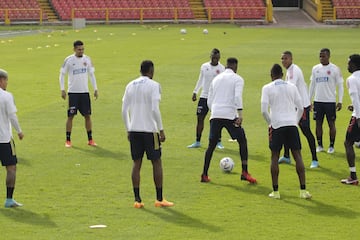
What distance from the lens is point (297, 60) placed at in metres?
37.9

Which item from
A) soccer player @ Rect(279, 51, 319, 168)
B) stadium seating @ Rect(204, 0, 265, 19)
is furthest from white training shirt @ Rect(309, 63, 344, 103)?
stadium seating @ Rect(204, 0, 265, 19)

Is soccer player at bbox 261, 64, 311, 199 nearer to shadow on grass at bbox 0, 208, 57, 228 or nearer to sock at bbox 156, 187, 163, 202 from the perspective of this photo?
sock at bbox 156, 187, 163, 202

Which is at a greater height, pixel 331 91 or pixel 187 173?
pixel 331 91

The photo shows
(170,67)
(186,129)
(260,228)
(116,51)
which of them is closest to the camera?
(260,228)

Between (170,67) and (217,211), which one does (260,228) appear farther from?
(170,67)

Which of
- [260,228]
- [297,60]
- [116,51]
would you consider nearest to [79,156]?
[260,228]

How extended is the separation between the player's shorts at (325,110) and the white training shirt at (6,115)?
6956 mm

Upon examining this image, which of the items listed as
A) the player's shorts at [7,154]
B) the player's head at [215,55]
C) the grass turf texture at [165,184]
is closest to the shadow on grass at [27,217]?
the grass turf texture at [165,184]

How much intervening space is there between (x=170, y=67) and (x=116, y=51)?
9.21 metres

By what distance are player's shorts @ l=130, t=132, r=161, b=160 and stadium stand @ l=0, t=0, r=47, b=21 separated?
200 ft

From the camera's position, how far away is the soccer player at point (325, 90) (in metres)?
17.2

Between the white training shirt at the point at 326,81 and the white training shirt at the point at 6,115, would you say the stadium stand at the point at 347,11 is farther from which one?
the white training shirt at the point at 6,115

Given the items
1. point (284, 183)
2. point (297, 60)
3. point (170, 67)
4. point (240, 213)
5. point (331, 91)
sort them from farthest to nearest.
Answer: point (297, 60) < point (170, 67) < point (331, 91) < point (284, 183) < point (240, 213)

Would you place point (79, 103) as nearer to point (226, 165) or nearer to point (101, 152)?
point (101, 152)
